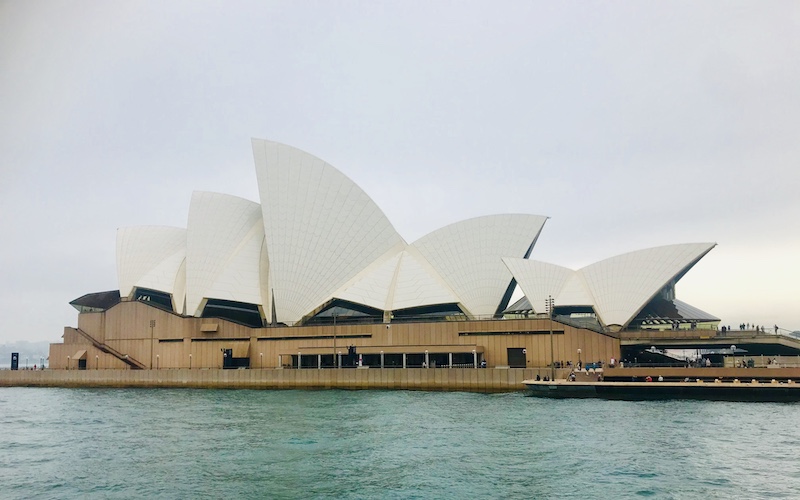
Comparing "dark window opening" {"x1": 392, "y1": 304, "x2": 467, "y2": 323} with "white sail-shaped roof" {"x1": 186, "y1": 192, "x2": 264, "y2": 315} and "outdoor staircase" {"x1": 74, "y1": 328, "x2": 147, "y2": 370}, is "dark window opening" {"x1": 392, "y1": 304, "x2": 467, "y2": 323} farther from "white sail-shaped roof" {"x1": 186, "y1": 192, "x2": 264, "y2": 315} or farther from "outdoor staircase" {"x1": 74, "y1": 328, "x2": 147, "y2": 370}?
"outdoor staircase" {"x1": 74, "y1": 328, "x2": 147, "y2": 370}

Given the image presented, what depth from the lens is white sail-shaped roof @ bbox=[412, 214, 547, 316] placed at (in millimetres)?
52344

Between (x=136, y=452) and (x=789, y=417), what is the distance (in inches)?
1045

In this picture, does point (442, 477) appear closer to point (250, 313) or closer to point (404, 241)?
point (404, 241)

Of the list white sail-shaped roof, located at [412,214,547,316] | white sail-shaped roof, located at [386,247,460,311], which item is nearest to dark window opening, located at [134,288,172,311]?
white sail-shaped roof, located at [386,247,460,311]

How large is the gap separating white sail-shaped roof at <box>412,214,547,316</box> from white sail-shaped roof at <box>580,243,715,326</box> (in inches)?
264

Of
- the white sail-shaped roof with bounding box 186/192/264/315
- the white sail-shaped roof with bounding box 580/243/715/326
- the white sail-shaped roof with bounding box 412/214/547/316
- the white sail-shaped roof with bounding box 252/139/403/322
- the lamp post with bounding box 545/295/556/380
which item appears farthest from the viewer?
the white sail-shaped roof with bounding box 186/192/264/315

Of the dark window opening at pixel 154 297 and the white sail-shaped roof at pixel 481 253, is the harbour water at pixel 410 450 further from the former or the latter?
the dark window opening at pixel 154 297

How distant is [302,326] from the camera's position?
177 ft

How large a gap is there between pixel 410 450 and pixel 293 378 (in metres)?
27.8

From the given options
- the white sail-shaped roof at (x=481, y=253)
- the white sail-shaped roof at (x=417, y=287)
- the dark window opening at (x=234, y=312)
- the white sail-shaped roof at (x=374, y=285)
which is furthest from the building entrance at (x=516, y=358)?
the dark window opening at (x=234, y=312)

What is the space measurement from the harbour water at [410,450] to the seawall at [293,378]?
26.1 ft

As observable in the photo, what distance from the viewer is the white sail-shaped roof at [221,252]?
5553 centimetres

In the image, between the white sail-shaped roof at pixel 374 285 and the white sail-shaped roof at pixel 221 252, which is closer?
the white sail-shaped roof at pixel 374 285

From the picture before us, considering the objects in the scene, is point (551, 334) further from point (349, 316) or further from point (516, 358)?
point (349, 316)
